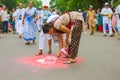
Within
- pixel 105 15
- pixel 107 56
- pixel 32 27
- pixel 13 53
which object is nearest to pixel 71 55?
pixel 107 56

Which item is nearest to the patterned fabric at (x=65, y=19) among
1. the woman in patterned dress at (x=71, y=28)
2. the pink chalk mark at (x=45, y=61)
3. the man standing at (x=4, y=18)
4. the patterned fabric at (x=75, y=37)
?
the woman in patterned dress at (x=71, y=28)

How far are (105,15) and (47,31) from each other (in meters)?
12.4

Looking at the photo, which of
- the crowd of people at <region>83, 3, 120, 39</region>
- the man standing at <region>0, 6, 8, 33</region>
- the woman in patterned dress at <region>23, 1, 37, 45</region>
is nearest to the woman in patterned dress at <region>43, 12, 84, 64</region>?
the crowd of people at <region>83, 3, 120, 39</region>

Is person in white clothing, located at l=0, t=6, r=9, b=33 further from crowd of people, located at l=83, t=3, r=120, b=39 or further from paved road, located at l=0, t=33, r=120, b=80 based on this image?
paved road, located at l=0, t=33, r=120, b=80

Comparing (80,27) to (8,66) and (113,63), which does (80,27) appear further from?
(8,66)

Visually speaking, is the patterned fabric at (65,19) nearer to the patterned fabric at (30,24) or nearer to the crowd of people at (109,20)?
the crowd of people at (109,20)

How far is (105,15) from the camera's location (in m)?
22.3

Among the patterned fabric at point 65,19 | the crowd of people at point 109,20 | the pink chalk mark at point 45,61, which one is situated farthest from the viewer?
the crowd of people at point 109,20

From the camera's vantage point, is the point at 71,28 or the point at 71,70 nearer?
the point at 71,70

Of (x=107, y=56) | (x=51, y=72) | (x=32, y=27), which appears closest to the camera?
(x=51, y=72)

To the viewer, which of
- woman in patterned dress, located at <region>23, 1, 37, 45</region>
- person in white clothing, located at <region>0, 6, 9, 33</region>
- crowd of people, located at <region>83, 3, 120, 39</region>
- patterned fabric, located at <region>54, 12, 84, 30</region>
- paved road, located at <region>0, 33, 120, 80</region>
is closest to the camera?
paved road, located at <region>0, 33, 120, 80</region>

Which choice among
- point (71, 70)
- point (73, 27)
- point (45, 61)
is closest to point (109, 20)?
point (45, 61)

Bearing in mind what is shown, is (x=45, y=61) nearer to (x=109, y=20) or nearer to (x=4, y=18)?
(x=109, y=20)

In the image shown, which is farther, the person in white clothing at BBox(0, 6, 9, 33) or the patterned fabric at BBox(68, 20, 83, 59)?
the person in white clothing at BBox(0, 6, 9, 33)
